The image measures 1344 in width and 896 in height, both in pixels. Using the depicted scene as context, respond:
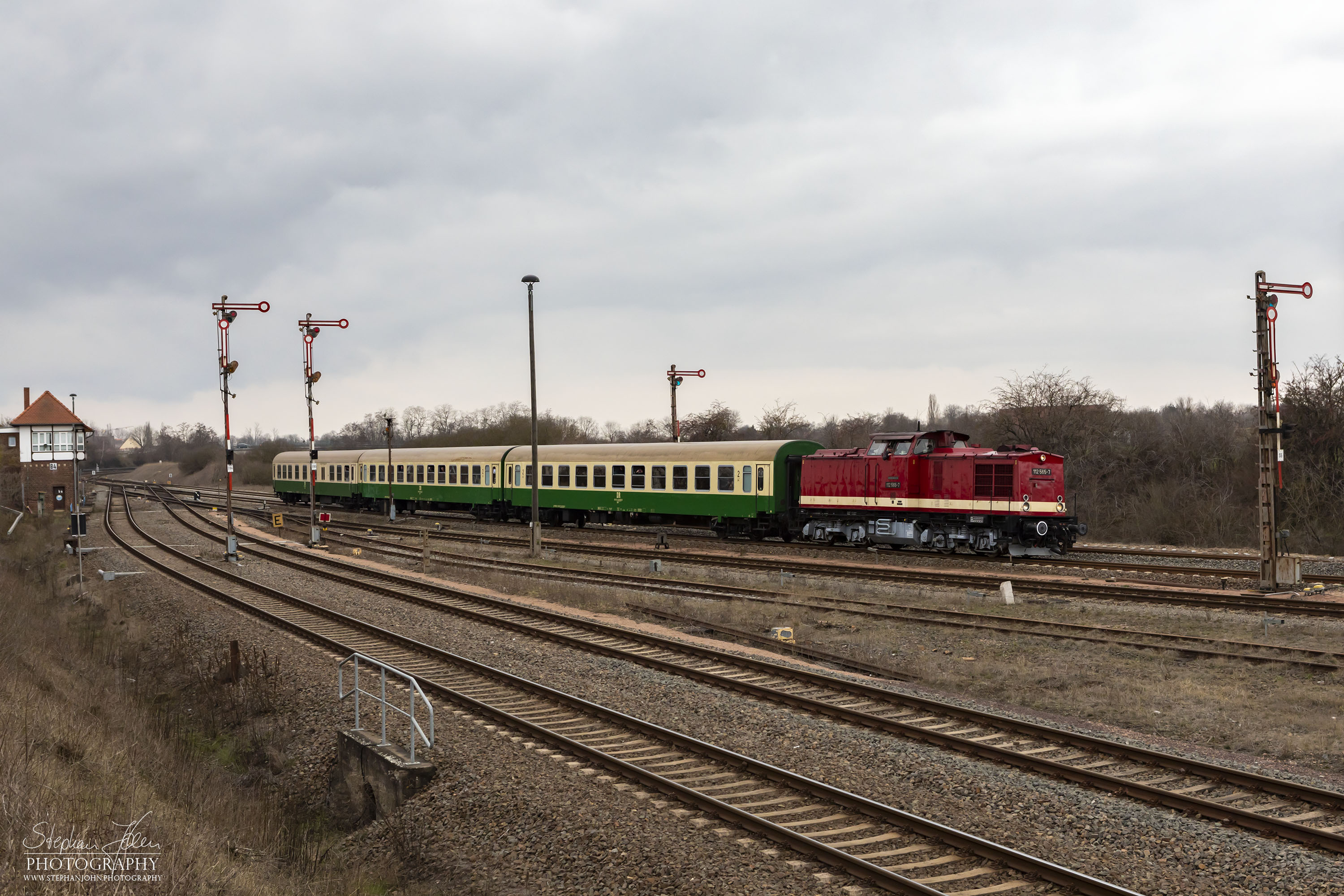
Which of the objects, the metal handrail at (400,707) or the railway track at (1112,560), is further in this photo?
the railway track at (1112,560)

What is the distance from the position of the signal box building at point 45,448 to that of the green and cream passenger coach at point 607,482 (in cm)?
3741

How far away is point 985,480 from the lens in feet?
89.6

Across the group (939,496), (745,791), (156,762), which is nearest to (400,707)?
(156,762)

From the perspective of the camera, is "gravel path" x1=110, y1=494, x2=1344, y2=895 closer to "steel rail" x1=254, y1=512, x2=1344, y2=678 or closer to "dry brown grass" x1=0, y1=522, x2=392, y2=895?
"dry brown grass" x1=0, y1=522, x2=392, y2=895

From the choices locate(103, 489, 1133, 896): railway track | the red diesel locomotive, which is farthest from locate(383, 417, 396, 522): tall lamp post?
locate(103, 489, 1133, 896): railway track

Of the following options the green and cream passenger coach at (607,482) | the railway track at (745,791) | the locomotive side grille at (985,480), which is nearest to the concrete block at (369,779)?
the railway track at (745,791)

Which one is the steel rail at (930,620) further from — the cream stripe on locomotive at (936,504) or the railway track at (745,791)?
the cream stripe on locomotive at (936,504)

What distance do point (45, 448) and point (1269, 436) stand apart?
86.5m

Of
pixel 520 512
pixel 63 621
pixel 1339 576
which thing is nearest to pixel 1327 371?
pixel 1339 576

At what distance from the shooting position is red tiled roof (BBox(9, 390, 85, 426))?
77.2 meters

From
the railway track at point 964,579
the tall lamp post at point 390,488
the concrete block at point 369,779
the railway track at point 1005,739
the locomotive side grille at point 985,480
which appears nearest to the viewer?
the railway track at point 1005,739

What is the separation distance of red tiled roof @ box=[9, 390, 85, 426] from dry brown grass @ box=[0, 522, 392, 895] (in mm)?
66321

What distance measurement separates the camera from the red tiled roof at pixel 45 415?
77.2m

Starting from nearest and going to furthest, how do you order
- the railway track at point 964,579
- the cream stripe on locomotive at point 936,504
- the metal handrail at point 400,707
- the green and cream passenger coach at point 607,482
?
the metal handrail at point 400,707 < the railway track at point 964,579 < the cream stripe on locomotive at point 936,504 < the green and cream passenger coach at point 607,482
